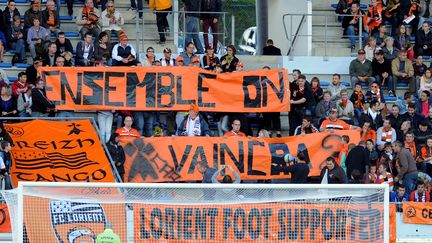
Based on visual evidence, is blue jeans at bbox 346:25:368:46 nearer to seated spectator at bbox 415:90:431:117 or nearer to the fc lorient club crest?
seated spectator at bbox 415:90:431:117

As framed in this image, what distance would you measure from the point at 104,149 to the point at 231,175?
227 cm

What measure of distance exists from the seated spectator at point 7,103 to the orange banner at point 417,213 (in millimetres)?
7121

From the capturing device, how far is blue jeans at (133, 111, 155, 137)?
25094mm

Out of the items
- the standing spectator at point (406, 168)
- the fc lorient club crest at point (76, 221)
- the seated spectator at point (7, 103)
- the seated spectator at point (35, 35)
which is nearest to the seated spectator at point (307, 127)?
the standing spectator at point (406, 168)

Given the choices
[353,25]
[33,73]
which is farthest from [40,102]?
[353,25]

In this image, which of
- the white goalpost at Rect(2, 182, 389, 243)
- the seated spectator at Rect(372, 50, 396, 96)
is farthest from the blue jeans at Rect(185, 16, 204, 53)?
the white goalpost at Rect(2, 182, 389, 243)

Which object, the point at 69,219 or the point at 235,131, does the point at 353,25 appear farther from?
the point at 69,219

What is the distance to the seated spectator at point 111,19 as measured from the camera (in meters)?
27.3

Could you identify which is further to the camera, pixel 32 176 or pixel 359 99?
A: pixel 359 99

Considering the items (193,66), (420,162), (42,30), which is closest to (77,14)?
(42,30)

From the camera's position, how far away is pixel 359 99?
1041 inches

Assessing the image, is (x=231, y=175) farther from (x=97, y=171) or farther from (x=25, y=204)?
(x=25, y=204)

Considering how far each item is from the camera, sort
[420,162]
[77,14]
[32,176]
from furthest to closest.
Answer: [77,14]
[420,162]
[32,176]

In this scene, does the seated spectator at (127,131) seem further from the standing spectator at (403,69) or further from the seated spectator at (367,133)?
the standing spectator at (403,69)
